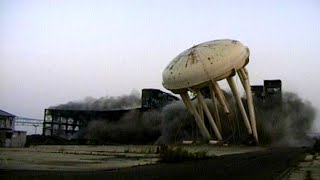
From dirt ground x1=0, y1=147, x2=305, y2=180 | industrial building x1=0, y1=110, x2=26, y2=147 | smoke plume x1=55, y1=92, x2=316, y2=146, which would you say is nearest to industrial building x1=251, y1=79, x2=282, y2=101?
smoke plume x1=55, y1=92, x2=316, y2=146

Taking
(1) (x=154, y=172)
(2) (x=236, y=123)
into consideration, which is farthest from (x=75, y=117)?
(1) (x=154, y=172)

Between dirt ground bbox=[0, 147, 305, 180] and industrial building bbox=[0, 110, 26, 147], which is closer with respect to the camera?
dirt ground bbox=[0, 147, 305, 180]

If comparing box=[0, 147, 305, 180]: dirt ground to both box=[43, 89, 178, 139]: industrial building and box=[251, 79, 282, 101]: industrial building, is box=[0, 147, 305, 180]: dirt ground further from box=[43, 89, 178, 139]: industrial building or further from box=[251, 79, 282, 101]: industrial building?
box=[43, 89, 178, 139]: industrial building

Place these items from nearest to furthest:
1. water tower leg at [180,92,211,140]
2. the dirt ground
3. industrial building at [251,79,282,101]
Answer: the dirt ground, water tower leg at [180,92,211,140], industrial building at [251,79,282,101]

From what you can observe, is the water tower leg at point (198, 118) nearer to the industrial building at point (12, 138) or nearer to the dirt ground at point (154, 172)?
the industrial building at point (12, 138)

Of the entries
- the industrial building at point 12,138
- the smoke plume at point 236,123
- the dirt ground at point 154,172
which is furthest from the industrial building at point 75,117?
the dirt ground at point 154,172

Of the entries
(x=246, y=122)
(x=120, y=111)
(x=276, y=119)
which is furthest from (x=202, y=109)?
(x=120, y=111)

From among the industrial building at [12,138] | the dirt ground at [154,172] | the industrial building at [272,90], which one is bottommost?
the dirt ground at [154,172]

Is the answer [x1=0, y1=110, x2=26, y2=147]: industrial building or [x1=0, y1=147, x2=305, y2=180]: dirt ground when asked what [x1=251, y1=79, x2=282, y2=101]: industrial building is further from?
Answer: [x1=0, y1=147, x2=305, y2=180]: dirt ground

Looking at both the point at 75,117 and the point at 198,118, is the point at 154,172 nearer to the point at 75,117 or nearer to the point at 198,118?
the point at 198,118

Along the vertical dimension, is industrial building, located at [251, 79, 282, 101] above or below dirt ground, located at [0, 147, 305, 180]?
above

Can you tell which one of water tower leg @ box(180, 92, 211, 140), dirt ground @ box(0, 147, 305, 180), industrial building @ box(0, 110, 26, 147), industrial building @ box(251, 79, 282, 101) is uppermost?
industrial building @ box(251, 79, 282, 101)

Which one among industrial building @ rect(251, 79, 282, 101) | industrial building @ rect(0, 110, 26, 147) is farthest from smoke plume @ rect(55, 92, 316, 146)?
industrial building @ rect(0, 110, 26, 147)

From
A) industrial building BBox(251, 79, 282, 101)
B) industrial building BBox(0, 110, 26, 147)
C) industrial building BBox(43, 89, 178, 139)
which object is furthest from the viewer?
industrial building BBox(43, 89, 178, 139)
